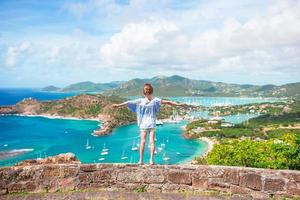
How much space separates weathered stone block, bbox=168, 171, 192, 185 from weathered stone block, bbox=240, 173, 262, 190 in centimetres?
106

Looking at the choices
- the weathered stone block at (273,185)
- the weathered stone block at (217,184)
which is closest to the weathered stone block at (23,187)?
the weathered stone block at (217,184)

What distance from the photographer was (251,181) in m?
6.79

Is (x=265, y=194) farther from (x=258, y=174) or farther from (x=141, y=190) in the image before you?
(x=141, y=190)

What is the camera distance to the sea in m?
84.1

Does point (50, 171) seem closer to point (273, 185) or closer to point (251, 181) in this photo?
point (251, 181)

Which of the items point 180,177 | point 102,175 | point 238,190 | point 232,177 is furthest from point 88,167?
point 238,190

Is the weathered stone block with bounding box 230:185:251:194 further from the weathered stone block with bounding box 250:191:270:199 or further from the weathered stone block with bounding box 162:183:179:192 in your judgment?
the weathered stone block with bounding box 162:183:179:192

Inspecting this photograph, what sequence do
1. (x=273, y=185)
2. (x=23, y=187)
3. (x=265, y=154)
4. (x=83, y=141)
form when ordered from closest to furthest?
(x=273, y=185) → (x=23, y=187) → (x=265, y=154) → (x=83, y=141)

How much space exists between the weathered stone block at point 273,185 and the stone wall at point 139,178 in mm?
17

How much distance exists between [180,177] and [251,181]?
55.5 inches

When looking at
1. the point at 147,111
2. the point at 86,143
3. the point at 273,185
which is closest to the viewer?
the point at 273,185

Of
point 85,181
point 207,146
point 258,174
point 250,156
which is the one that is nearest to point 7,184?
point 85,181

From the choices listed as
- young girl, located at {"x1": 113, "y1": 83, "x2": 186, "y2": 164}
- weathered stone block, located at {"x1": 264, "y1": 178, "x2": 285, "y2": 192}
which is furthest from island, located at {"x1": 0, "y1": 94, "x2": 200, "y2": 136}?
weathered stone block, located at {"x1": 264, "y1": 178, "x2": 285, "y2": 192}

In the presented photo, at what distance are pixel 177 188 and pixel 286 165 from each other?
1312cm
